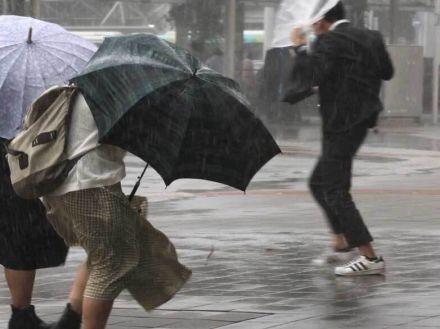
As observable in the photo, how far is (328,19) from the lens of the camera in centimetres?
872

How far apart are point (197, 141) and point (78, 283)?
41.0 inches

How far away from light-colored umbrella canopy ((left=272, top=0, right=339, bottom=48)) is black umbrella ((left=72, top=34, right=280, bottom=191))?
2.75m

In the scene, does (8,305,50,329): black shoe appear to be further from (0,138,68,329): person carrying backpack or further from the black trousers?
the black trousers

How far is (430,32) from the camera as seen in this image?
42.7 metres

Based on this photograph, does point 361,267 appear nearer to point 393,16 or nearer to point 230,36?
point 230,36

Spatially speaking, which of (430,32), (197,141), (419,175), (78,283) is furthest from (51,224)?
(430,32)

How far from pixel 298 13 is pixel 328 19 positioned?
226 mm

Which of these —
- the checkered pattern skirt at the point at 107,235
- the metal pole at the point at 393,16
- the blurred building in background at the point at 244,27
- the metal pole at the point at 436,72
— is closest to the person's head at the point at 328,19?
the checkered pattern skirt at the point at 107,235

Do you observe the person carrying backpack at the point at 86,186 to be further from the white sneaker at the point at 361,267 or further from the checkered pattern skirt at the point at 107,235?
the white sneaker at the point at 361,267

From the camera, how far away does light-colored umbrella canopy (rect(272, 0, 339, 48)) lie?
8.60 m

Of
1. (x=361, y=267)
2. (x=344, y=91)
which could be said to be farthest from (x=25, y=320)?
(x=344, y=91)

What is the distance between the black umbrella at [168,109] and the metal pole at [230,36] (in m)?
28.7

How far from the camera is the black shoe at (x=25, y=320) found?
6620mm

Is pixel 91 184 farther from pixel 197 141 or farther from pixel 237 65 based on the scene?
pixel 237 65
